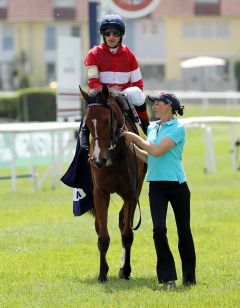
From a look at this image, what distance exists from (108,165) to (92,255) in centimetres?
199

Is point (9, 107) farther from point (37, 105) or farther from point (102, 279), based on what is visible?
point (102, 279)

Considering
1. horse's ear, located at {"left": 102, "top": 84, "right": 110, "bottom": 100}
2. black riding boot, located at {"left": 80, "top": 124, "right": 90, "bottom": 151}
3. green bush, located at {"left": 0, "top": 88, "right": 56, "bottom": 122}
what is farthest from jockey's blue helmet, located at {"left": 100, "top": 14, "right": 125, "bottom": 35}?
green bush, located at {"left": 0, "top": 88, "right": 56, "bottom": 122}

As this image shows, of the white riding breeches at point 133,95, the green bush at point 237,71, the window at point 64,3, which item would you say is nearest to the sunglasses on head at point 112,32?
the white riding breeches at point 133,95

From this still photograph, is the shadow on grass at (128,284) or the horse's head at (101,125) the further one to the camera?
the horse's head at (101,125)

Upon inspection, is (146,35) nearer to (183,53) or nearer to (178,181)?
(183,53)

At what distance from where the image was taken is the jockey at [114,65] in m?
10.1

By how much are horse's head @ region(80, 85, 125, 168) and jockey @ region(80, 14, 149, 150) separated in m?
0.67

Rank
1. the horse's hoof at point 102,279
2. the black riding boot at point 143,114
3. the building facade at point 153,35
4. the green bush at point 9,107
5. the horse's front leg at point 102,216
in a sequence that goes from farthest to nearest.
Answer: the building facade at point 153,35 → the green bush at point 9,107 → the black riding boot at point 143,114 → the horse's front leg at point 102,216 → the horse's hoof at point 102,279

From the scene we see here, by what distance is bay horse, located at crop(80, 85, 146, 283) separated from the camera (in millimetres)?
9180

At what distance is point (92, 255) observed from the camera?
11195mm

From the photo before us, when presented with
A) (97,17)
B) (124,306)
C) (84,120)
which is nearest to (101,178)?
(84,120)

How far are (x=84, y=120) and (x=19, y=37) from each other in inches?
2524

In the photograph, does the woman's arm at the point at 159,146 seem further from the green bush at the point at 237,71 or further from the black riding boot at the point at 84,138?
the green bush at the point at 237,71

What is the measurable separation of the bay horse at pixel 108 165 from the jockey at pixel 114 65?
413mm
